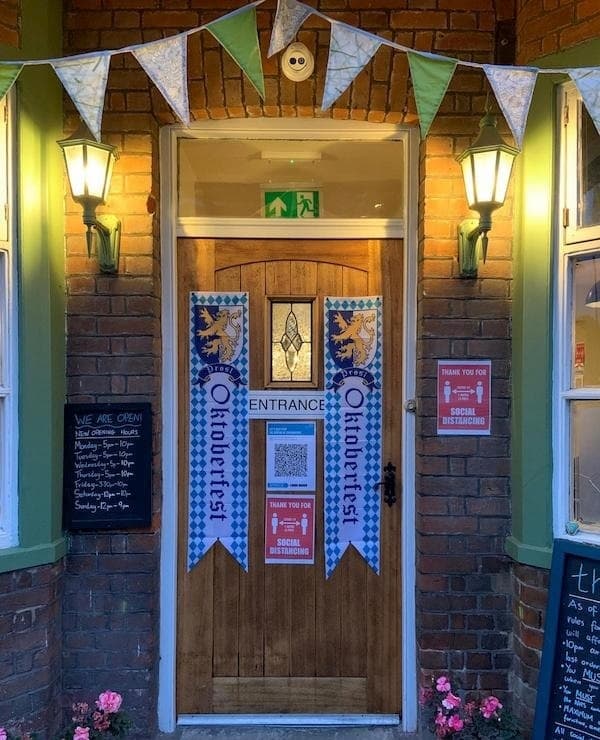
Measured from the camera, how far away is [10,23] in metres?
2.59

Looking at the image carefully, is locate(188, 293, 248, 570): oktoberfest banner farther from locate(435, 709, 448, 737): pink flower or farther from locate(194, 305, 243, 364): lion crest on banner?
locate(435, 709, 448, 737): pink flower

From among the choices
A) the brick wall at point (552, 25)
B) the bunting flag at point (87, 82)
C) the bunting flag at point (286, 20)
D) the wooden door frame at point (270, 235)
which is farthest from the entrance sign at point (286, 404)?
the brick wall at point (552, 25)

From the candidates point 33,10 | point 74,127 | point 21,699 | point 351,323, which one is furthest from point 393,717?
point 33,10

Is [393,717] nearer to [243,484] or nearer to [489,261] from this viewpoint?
[243,484]

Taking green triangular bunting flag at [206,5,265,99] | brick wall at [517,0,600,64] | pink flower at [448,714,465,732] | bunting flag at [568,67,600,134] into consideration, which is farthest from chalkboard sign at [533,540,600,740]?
green triangular bunting flag at [206,5,265,99]

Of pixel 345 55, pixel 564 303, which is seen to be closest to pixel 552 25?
pixel 345 55

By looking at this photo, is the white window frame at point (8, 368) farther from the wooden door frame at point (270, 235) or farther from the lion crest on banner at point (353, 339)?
the lion crest on banner at point (353, 339)

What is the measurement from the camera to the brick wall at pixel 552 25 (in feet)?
8.47

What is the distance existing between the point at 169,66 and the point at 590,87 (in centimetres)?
156

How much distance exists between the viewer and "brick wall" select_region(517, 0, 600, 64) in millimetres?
2582

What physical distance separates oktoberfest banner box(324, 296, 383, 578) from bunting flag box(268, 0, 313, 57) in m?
1.18

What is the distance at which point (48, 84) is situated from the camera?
274 cm

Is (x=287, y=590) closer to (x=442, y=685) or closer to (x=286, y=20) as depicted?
(x=442, y=685)

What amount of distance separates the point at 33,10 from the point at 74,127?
488 millimetres
